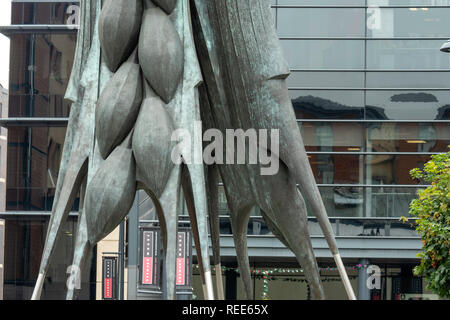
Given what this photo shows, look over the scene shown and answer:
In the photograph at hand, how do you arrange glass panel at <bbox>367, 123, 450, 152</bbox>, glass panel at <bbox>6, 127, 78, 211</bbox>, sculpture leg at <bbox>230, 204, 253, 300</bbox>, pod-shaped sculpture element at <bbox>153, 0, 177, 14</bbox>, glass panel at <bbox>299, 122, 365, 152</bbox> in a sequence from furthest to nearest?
glass panel at <bbox>6, 127, 78, 211</bbox>, glass panel at <bbox>299, 122, 365, 152</bbox>, glass panel at <bbox>367, 123, 450, 152</bbox>, sculpture leg at <bbox>230, 204, 253, 300</bbox>, pod-shaped sculpture element at <bbox>153, 0, 177, 14</bbox>

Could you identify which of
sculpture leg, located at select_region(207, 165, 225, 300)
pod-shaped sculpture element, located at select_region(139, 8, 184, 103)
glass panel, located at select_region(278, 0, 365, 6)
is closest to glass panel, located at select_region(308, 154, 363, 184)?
glass panel, located at select_region(278, 0, 365, 6)

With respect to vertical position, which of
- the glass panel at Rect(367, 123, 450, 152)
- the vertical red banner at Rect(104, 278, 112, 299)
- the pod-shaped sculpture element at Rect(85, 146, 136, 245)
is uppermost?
the glass panel at Rect(367, 123, 450, 152)

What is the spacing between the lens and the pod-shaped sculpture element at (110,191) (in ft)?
27.4

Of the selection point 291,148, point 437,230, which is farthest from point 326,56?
point 291,148

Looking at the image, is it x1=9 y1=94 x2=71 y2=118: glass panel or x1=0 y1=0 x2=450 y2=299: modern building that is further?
x1=9 y1=94 x2=71 y2=118: glass panel

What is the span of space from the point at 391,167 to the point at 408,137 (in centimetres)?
103

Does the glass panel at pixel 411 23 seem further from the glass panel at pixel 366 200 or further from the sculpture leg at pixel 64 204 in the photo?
the sculpture leg at pixel 64 204

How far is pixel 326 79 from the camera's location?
90.5ft

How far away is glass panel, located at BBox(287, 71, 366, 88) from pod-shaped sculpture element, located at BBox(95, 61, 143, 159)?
19373mm

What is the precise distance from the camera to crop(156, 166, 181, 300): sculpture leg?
8188mm

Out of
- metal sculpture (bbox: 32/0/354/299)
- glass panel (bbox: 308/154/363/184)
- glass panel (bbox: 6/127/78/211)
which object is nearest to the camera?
metal sculpture (bbox: 32/0/354/299)

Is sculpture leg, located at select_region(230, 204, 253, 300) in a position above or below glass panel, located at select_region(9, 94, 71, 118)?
below

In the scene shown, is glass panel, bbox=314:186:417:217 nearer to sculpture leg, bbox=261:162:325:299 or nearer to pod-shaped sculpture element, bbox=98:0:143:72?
sculpture leg, bbox=261:162:325:299
